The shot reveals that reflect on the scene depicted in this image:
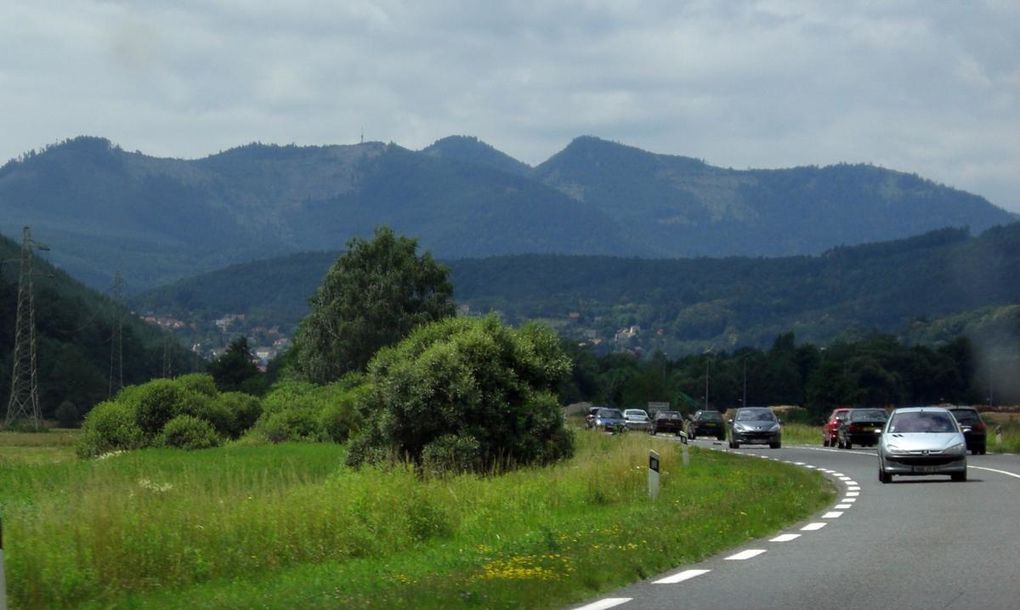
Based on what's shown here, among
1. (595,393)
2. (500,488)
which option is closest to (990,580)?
(500,488)

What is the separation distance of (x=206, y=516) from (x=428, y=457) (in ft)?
64.7

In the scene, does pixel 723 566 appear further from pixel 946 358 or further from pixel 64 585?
pixel 946 358

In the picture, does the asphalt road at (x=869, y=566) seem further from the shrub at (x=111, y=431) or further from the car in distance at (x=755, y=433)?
the shrub at (x=111, y=431)

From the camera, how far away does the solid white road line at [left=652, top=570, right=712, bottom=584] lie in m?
14.3

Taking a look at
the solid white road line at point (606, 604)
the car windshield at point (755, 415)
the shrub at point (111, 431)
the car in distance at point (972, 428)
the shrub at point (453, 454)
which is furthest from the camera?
the car windshield at point (755, 415)

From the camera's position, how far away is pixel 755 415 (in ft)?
209

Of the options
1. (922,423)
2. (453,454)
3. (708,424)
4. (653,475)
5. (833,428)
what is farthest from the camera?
(708,424)

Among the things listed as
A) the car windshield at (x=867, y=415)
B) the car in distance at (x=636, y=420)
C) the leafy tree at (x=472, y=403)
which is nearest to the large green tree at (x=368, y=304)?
the car in distance at (x=636, y=420)

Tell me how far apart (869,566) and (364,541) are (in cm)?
561

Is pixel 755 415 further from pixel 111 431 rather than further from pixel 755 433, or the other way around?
pixel 111 431

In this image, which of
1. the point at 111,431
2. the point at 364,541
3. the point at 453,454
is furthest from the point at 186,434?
the point at 364,541

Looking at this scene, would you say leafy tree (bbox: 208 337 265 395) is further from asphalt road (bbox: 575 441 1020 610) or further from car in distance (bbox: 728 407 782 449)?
asphalt road (bbox: 575 441 1020 610)

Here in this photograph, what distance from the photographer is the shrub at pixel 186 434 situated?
6006 centimetres

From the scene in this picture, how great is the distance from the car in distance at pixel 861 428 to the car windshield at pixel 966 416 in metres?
6.90
